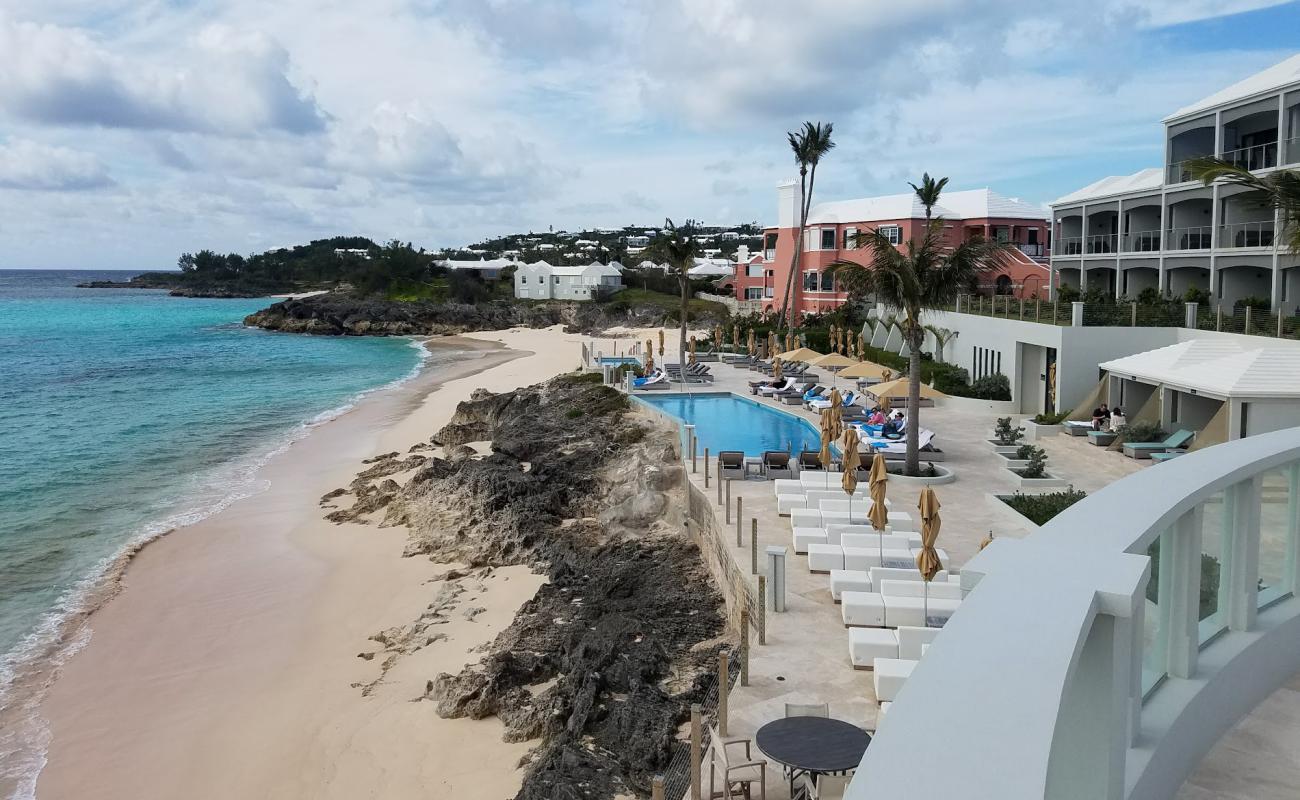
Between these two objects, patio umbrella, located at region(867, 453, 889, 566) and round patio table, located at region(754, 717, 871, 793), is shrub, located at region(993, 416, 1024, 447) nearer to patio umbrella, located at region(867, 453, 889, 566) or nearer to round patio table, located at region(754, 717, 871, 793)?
patio umbrella, located at region(867, 453, 889, 566)

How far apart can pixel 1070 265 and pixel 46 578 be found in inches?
1502

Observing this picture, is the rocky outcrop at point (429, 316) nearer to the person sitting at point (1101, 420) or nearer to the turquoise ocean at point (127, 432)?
the turquoise ocean at point (127, 432)

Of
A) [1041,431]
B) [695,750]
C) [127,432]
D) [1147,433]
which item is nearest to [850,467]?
[695,750]

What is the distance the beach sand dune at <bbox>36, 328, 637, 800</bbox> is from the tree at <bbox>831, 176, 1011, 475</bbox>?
8.97m

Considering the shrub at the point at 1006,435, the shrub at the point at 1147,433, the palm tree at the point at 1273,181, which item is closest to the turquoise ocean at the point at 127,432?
the shrub at the point at 1006,435

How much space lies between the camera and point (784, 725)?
8781mm

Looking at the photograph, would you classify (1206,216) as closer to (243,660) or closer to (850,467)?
(850,467)

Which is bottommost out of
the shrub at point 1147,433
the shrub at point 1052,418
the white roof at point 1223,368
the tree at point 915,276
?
the shrub at point 1052,418

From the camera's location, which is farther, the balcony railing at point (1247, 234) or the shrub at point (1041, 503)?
the balcony railing at point (1247, 234)

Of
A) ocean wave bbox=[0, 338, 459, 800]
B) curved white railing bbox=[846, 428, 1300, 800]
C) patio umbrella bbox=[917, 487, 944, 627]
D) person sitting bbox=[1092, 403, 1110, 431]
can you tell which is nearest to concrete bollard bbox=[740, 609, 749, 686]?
patio umbrella bbox=[917, 487, 944, 627]

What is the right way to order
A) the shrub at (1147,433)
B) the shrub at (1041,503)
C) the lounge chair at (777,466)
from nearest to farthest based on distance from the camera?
the shrub at (1041,503)
the lounge chair at (777,466)
the shrub at (1147,433)

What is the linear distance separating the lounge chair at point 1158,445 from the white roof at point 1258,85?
46.1ft

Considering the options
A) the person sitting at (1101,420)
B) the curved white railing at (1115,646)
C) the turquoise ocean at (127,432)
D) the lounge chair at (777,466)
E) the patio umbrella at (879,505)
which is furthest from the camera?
the person sitting at (1101,420)

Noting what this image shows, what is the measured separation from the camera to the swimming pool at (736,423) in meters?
27.0
